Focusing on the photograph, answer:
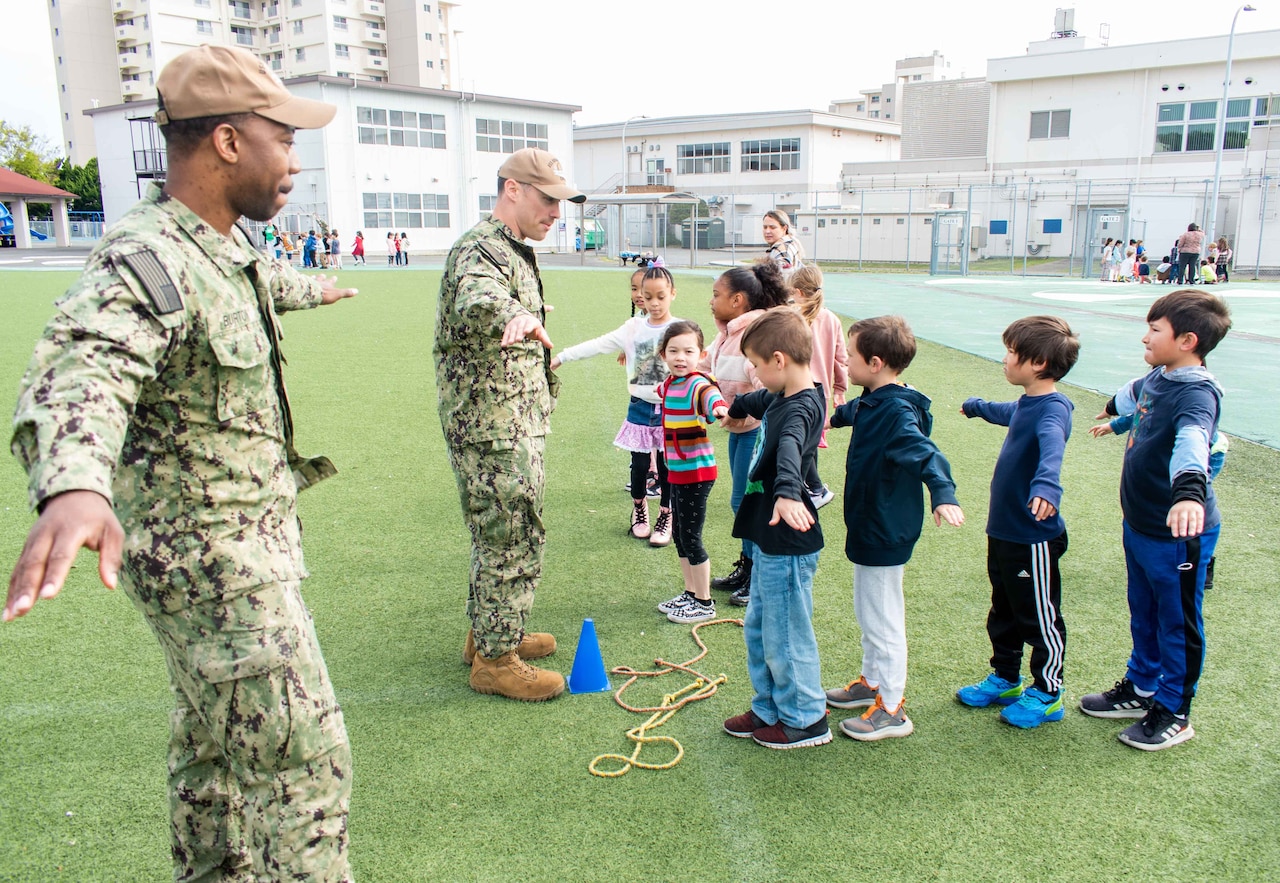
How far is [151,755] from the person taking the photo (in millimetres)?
3459

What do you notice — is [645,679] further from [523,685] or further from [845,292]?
[845,292]

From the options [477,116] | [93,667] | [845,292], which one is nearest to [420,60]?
[477,116]

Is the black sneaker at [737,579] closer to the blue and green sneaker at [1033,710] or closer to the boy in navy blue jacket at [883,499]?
the boy in navy blue jacket at [883,499]

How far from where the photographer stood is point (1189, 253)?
26625mm

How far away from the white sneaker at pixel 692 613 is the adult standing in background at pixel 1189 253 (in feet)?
89.5

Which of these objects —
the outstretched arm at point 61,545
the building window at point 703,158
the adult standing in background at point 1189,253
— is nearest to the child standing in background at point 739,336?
the outstretched arm at point 61,545

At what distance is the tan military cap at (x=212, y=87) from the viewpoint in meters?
2.08

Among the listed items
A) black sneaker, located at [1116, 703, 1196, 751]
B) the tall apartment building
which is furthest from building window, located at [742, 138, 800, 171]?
black sneaker, located at [1116, 703, 1196, 751]

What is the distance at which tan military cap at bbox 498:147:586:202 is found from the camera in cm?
371

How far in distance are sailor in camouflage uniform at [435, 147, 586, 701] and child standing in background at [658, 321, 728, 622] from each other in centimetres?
92

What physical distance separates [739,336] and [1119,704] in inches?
94.1

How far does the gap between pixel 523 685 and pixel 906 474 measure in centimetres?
181

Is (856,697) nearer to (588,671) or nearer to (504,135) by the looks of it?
(588,671)

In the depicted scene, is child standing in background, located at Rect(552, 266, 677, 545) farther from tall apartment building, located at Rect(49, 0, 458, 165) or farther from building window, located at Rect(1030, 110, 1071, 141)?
tall apartment building, located at Rect(49, 0, 458, 165)
